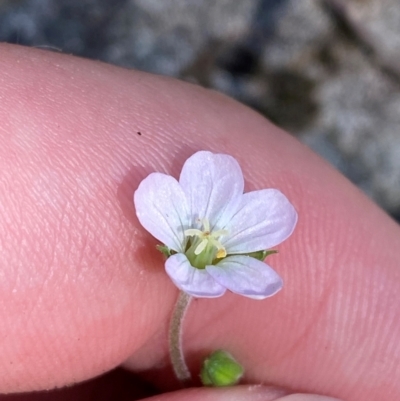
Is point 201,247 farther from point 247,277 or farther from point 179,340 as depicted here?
point 179,340

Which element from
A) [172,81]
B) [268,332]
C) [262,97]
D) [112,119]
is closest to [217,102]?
[172,81]

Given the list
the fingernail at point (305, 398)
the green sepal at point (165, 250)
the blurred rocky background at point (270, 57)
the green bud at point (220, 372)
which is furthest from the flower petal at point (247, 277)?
the blurred rocky background at point (270, 57)

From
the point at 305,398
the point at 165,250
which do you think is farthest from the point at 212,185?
the point at 305,398

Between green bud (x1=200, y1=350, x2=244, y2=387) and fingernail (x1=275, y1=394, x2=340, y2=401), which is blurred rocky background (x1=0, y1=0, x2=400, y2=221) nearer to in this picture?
fingernail (x1=275, y1=394, x2=340, y2=401)

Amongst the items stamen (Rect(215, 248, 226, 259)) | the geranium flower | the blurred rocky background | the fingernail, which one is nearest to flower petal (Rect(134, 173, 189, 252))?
the geranium flower

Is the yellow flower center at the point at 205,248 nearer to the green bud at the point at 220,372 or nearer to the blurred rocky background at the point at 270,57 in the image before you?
the green bud at the point at 220,372

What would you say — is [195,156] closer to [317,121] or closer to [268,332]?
[268,332]
